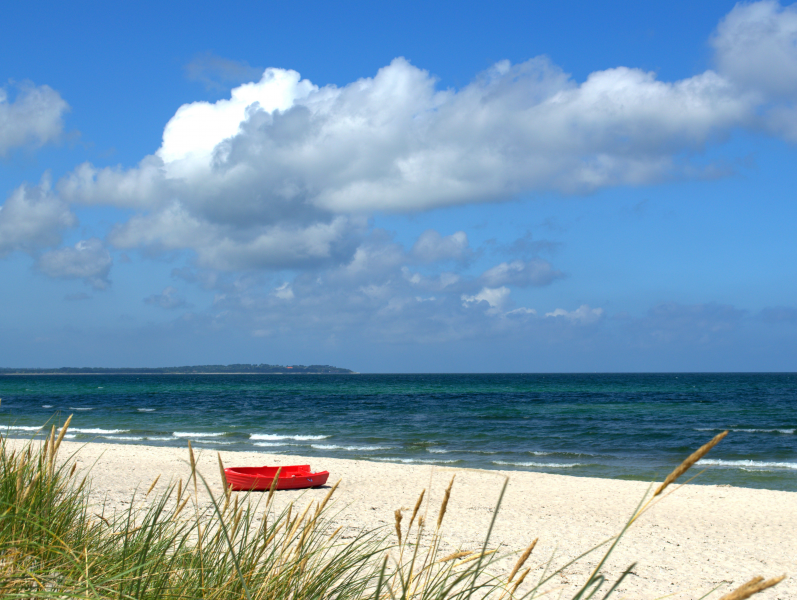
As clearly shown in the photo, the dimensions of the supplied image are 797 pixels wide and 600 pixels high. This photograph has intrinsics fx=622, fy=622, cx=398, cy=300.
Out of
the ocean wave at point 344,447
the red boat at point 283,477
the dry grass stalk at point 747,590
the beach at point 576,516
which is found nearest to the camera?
the dry grass stalk at point 747,590

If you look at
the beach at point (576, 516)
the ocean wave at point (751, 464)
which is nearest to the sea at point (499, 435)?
the ocean wave at point (751, 464)

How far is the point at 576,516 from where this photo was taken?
454 inches

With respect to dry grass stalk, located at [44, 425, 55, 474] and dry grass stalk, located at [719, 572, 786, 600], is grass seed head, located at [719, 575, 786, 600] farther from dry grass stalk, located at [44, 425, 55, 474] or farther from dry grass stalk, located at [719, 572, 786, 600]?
dry grass stalk, located at [44, 425, 55, 474]

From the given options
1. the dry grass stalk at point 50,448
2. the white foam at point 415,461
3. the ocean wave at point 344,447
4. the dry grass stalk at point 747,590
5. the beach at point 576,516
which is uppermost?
the dry grass stalk at point 747,590

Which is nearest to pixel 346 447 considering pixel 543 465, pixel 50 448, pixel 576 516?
pixel 543 465

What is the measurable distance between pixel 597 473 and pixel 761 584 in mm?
17869

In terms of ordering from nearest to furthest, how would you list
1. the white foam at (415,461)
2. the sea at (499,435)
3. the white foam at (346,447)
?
1. the sea at (499,435)
2. the white foam at (415,461)
3. the white foam at (346,447)

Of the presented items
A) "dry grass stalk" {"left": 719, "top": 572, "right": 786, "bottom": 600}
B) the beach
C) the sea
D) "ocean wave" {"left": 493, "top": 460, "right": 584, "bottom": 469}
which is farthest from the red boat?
"dry grass stalk" {"left": 719, "top": 572, "right": 786, "bottom": 600}

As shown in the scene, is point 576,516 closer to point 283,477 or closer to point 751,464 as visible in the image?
point 283,477

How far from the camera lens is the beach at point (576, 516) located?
311 inches

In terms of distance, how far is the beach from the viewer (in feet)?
25.9

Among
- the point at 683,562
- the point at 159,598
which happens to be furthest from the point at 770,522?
the point at 159,598

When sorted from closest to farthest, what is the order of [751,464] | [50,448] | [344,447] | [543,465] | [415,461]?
[50,448] → [751,464] → [543,465] → [415,461] → [344,447]

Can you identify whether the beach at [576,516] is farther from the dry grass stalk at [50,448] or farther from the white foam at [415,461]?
the dry grass stalk at [50,448]
